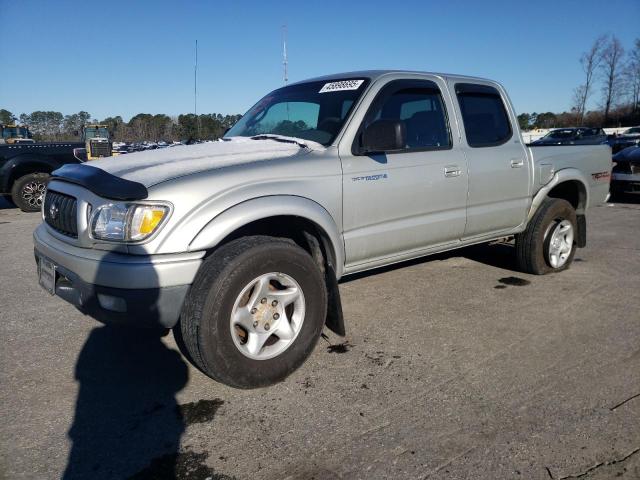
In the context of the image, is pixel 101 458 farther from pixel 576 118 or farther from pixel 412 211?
pixel 576 118

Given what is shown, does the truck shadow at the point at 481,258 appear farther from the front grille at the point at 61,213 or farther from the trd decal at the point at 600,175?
the front grille at the point at 61,213

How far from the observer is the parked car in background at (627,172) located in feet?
34.9

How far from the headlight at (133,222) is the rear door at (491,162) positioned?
2.64m

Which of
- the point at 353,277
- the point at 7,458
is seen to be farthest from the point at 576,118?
the point at 7,458

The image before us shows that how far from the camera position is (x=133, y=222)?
Answer: 8.42ft

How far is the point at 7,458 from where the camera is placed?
7.51 feet

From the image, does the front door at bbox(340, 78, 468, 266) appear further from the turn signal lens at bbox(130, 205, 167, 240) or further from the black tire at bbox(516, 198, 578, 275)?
the turn signal lens at bbox(130, 205, 167, 240)

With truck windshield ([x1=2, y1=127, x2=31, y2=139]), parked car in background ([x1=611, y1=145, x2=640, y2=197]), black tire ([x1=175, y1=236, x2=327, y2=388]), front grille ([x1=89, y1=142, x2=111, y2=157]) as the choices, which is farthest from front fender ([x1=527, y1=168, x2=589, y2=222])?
truck windshield ([x1=2, y1=127, x2=31, y2=139])

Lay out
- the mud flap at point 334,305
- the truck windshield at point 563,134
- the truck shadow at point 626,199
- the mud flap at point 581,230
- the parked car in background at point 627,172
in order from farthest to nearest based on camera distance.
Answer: the truck windshield at point 563,134
the truck shadow at point 626,199
the parked car in background at point 627,172
the mud flap at point 581,230
the mud flap at point 334,305

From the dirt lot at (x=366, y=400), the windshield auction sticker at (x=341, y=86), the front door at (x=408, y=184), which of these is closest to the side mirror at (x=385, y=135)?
the front door at (x=408, y=184)

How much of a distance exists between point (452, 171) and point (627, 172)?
893cm

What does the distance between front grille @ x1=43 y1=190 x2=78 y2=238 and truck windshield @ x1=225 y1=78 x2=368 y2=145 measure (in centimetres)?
159

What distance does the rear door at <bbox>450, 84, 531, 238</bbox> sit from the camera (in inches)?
166

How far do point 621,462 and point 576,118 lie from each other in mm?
60044
